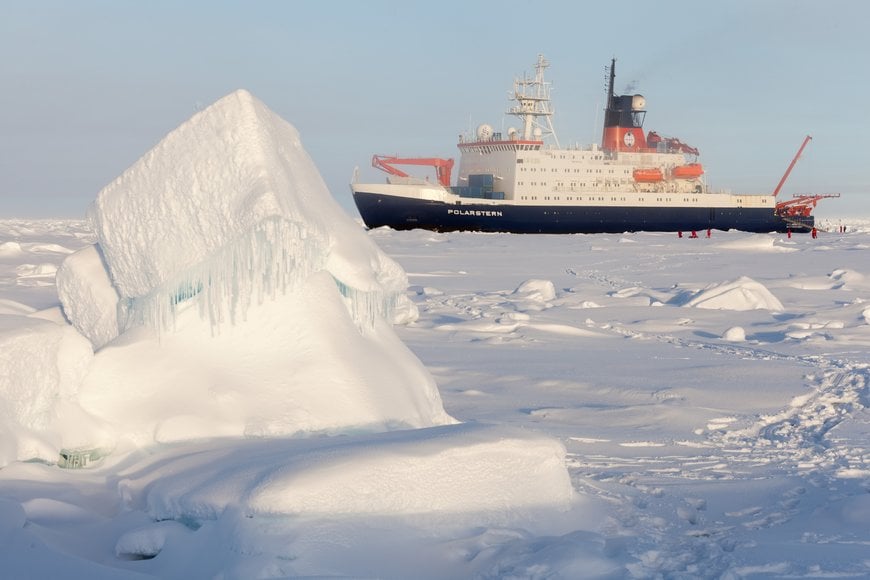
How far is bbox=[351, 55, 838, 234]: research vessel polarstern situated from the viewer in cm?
3859

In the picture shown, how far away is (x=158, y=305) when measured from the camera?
13.8ft

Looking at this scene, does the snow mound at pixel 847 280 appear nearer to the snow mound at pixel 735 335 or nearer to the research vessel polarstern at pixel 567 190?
the snow mound at pixel 735 335

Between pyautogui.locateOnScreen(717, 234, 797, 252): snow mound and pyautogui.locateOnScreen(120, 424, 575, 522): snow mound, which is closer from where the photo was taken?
pyautogui.locateOnScreen(120, 424, 575, 522): snow mound

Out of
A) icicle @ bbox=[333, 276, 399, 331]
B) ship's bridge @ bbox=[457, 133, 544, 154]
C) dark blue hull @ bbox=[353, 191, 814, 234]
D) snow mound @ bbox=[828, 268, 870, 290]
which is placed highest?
ship's bridge @ bbox=[457, 133, 544, 154]

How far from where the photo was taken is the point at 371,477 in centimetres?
304

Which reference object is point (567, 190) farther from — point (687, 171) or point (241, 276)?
point (241, 276)

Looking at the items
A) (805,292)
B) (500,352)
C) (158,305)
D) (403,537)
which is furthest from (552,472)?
(805,292)

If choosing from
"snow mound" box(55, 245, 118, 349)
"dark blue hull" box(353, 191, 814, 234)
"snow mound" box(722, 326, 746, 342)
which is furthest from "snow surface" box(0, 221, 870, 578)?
"dark blue hull" box(353, 191, 814, 234)

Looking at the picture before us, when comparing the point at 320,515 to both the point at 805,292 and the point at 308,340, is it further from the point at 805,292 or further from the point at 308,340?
the point at 805,292

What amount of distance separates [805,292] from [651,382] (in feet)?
25.0

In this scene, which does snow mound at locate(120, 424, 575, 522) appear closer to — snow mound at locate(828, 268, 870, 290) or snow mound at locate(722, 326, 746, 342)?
snow mound at locate(722, 326, 746, 342)

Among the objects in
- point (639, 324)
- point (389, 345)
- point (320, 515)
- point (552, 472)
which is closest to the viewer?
point (320, 515)

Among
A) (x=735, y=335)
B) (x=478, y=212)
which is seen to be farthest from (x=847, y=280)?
(x=478, y=212)

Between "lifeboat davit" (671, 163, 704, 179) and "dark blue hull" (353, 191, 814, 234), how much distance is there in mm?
1841
